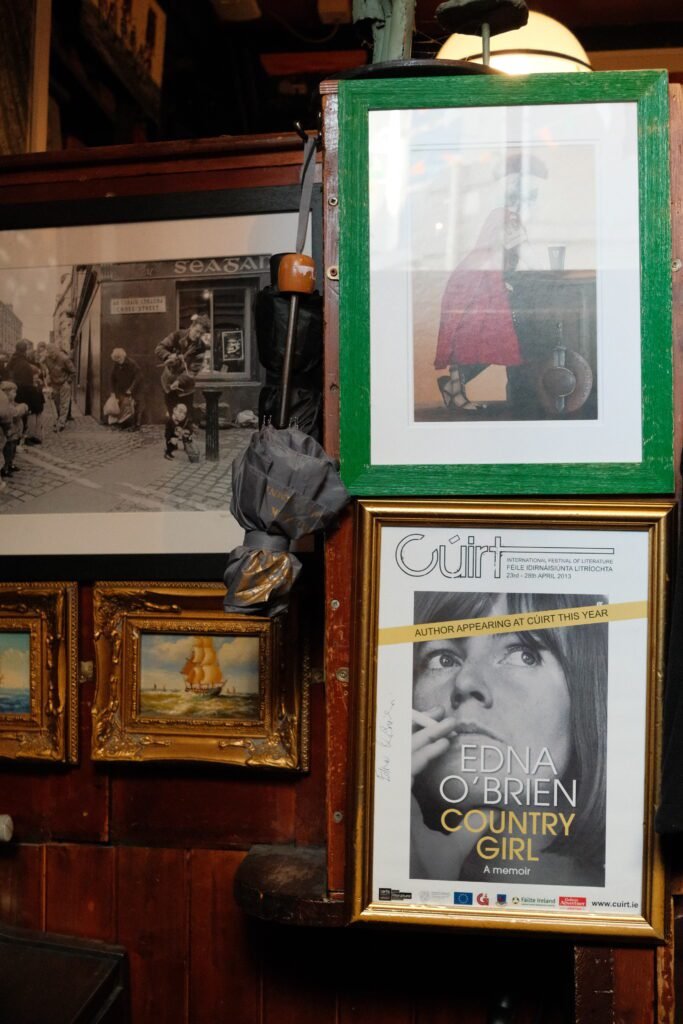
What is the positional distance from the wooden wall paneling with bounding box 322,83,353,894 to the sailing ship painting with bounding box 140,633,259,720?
14.2 inches

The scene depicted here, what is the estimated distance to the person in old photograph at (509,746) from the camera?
1053 millimetres

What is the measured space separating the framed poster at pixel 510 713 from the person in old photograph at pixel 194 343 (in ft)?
1.70

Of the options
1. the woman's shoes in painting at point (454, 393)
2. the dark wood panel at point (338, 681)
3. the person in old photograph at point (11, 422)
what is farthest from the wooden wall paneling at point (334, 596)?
the person in old photograph at point (11, 422)

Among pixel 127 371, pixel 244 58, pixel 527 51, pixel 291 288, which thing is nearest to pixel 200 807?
pixel 127 371

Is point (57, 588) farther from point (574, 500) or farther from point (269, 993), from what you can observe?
point (574, 500)

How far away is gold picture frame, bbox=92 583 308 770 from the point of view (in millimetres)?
1413

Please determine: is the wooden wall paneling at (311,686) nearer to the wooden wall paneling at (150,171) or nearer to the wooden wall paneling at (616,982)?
the wooden wall paneling at (616,982)

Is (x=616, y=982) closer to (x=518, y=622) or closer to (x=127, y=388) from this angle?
(x=518, y=622)

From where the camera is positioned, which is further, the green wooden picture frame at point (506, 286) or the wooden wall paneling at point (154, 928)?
the wooden wall paneling at point (154, 928)

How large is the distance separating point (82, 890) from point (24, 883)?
102 mm

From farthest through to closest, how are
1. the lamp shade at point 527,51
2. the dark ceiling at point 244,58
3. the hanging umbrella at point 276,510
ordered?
1. the dark ceiling at point 244,58
2. the lamp shade at point 527,51
3. the hanging umbrella at point 276,510

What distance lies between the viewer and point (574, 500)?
41.7 inches

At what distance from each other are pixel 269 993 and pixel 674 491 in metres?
1.01

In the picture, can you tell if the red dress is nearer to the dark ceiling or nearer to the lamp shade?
the lamp shade
